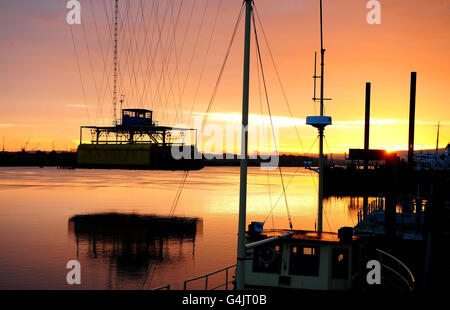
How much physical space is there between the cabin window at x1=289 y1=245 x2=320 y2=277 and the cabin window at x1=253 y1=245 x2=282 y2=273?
1.71ft

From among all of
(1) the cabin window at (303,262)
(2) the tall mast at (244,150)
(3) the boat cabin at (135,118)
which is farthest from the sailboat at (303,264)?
(3) the boat cabin at (135,118)

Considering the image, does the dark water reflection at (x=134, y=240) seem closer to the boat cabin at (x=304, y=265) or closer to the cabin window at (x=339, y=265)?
the boat cabin at (x=304, y=265)

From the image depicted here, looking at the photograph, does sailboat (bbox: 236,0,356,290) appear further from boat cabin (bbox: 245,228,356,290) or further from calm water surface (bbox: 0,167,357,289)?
calm water surface (bbox: 0,167,357,289)

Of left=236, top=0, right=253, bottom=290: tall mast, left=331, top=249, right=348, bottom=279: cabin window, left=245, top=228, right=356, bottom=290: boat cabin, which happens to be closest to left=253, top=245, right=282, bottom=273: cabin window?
left=245, top=228, right=356, bottom=290: boat cabin

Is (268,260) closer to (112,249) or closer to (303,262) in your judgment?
(303,262)

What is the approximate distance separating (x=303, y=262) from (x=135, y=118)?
11053 centimetres

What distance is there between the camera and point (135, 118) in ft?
405

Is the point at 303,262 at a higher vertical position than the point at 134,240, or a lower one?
higher

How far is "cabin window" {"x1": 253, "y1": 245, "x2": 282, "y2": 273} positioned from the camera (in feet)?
57.6

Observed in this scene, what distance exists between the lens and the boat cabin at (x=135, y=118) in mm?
122938

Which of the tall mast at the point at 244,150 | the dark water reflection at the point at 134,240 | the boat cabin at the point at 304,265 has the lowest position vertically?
the dark water reflection at the point at 134,240

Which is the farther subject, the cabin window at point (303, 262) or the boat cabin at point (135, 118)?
the boat cabin at point (135, 118)

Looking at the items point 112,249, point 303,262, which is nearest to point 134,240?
point 112,249
